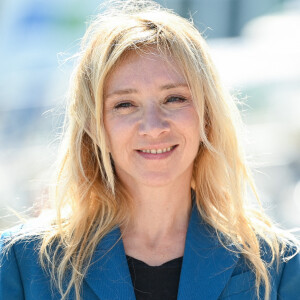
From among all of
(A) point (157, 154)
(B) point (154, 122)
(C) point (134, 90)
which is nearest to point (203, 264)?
(A) point (157, 154)

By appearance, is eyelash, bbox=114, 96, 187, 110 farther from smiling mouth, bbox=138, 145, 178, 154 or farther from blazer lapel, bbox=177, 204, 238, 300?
blazer lapel, bbox=177, 204, 238, 300

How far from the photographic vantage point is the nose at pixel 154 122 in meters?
2.05

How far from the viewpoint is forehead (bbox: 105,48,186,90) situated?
2.10m

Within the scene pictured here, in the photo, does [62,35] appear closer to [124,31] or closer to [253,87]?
[253,87]

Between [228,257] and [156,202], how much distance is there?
307 millimetres

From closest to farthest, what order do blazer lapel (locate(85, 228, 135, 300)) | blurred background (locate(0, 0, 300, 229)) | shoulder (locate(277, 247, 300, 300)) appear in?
blazer lapel (locate(85, 228, 135, 300)) → shoulder (locate(277, 247, 300, 300)) → blurred background (locate(0, 0, 300, 229))

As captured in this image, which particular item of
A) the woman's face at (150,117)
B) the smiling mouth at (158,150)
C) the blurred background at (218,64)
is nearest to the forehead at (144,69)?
the woman's face at (150,117)

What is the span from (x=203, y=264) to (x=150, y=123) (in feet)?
1.66

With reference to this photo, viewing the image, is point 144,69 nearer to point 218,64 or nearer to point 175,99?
point 175,99

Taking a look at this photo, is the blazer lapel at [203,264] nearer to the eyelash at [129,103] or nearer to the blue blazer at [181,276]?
the blue blazer at [181,276]

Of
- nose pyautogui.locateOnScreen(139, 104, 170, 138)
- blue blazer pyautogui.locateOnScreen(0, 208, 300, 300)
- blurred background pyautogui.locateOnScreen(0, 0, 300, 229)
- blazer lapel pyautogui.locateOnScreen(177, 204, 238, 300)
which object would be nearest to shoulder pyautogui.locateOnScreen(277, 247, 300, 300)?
blue blazer pyautogui.locateOnScreen(0, 208, 300, 300)

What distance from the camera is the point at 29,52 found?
18.1ft

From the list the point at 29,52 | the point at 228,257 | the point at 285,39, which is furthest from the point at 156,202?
the point at 285,39

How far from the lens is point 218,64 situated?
5047mm
